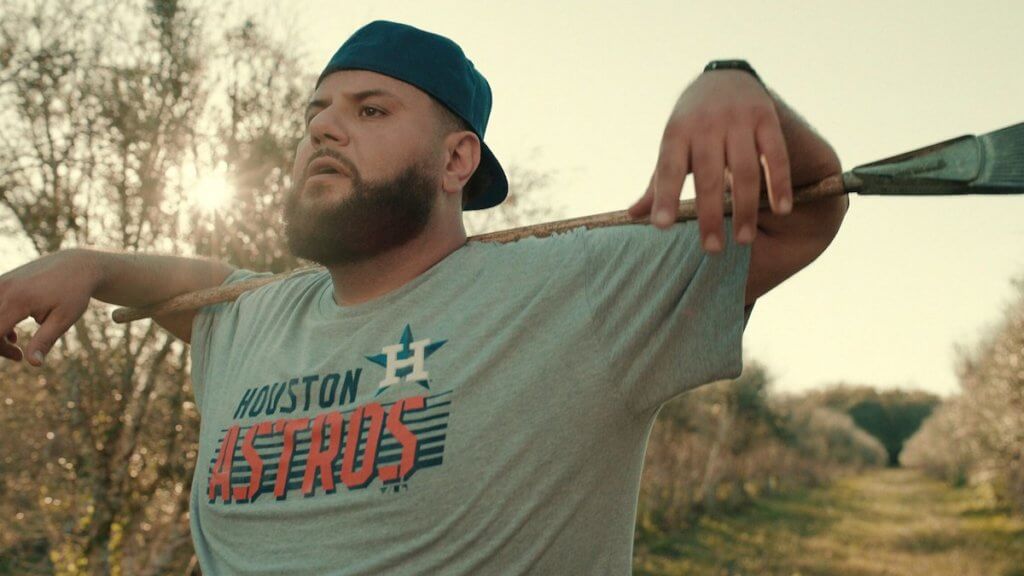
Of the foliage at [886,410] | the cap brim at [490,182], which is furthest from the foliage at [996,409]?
the foliage at [886,410]

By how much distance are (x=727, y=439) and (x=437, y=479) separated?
31.2 metres

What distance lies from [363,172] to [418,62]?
357 mm

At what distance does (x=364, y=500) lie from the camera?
1.88 m

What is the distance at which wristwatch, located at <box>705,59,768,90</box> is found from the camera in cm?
142

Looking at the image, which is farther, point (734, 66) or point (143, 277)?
point (143, 277)

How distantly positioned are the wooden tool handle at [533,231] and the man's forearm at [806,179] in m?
0.03

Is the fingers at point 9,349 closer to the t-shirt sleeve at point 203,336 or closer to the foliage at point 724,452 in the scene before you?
the t-shirt sleeve at point 203,336

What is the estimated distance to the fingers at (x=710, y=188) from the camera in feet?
4.21

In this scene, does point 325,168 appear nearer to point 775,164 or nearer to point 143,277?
point 143,277

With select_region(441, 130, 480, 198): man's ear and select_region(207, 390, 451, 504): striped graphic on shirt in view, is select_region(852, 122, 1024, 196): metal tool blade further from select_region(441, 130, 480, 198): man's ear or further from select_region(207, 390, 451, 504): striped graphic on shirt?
select_region(441, 130, 480, 198): man's ear

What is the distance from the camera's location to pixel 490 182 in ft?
9.17

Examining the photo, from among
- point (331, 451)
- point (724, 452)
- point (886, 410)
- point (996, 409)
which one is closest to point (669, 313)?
point (331, 451)

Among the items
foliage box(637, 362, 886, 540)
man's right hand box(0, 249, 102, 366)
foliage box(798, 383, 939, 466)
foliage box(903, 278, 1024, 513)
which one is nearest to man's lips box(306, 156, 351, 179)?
man's right hand box(0, 249, 102, 366)

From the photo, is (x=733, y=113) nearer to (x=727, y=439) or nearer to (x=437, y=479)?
(x=437, y=479)
